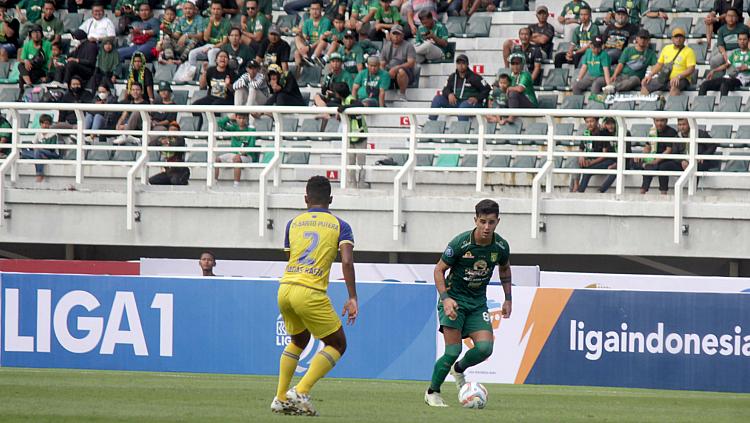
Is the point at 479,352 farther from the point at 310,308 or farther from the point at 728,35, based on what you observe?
the point at 728,35

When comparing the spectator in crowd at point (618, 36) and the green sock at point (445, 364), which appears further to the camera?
the spectator in crowd at point (618, 36)

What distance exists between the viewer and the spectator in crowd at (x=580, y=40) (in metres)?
20.5

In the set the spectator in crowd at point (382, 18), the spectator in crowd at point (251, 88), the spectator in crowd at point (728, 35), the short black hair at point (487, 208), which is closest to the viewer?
the short black hair at point (487, 208)

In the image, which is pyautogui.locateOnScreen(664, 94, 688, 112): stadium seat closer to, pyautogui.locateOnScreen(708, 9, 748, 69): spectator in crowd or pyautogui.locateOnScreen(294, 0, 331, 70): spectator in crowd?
pyautogui.locateOnScreen(708, 9, 748, 69): spectator in crowd

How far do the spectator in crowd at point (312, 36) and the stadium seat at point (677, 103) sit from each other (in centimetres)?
615

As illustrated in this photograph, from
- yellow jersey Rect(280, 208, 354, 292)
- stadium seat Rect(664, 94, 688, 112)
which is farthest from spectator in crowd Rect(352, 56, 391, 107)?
yellow jersey Rect(280, 208, 354, 292)

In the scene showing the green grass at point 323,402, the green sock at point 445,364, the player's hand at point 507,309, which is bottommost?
the green grass at point 323,402

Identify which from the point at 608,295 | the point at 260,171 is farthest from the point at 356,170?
the point at 608,295

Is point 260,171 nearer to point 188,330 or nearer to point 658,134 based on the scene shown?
point 188,330

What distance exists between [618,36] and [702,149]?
2.99 m

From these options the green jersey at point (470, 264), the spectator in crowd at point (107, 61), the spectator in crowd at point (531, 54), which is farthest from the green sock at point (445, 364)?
the spectator in crowd at point (107, 61)

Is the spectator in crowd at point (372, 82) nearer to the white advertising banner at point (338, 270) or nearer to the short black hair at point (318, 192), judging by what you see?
the white advertising banner at point (338, 270)

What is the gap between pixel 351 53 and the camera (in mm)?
20953

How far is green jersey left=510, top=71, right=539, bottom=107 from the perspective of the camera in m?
19.3
